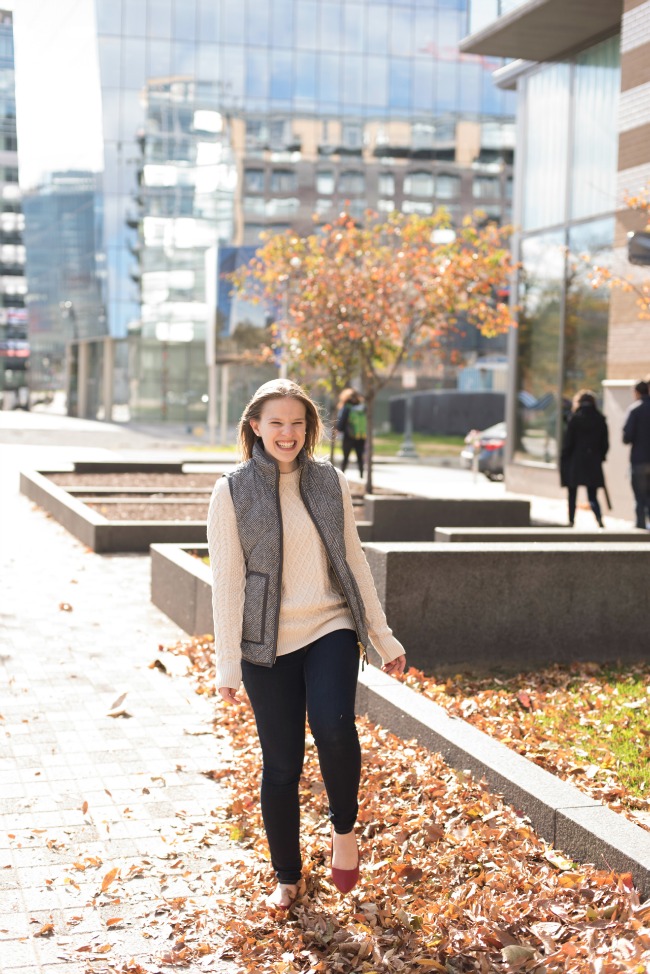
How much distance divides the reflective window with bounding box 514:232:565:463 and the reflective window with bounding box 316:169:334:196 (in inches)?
1390

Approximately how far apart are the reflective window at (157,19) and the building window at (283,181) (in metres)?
7.72

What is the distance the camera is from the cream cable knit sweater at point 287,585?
170 inches

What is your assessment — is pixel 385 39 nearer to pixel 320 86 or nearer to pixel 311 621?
pixel 320 86

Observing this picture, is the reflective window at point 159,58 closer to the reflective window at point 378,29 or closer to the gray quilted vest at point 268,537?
the reflective window at point 378,29

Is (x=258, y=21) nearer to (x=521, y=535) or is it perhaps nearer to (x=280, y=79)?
(x=280, y=79)

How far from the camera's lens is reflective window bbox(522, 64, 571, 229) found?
2381cm

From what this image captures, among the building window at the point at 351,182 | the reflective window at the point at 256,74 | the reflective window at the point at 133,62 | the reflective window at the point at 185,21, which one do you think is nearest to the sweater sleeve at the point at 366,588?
the building window at the point at 351,182

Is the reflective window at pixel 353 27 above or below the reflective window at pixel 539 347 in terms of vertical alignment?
above

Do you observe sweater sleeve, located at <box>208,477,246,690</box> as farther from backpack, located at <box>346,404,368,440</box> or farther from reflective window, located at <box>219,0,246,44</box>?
reflective window, located at <box>219,0,246,44</box>

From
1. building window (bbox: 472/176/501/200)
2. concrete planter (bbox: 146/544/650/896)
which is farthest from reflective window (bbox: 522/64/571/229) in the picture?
building window (bbox: 472/176/501/200)

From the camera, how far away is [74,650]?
898 centimetres

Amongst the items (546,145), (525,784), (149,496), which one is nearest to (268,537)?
(525,784)

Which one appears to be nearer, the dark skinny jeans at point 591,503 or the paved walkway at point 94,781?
the paved walkway at point 94,781

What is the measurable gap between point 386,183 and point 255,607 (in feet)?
189
